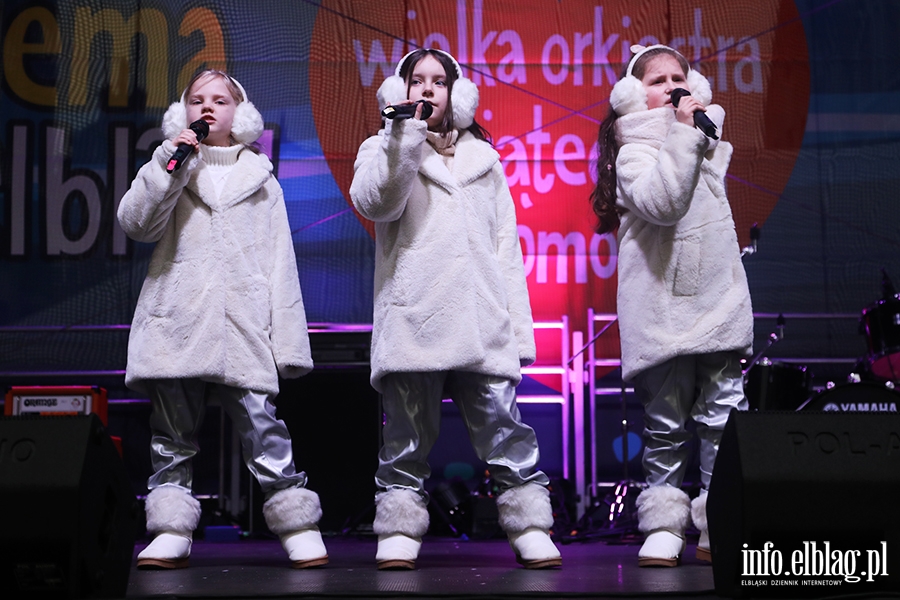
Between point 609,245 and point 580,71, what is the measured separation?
0.77 metres

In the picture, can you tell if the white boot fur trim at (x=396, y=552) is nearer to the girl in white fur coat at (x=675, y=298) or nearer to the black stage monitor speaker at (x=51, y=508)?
the girl in white fur coat at (x=675, y=298)

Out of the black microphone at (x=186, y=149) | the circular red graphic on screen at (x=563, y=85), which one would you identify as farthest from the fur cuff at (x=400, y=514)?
the circular red graphic on screen at (x=563, y=85)

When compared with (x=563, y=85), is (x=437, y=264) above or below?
below

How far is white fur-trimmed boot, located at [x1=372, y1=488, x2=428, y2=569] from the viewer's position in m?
2.15

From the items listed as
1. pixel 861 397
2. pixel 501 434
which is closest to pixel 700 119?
pixel 501 434

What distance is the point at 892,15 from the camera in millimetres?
4312

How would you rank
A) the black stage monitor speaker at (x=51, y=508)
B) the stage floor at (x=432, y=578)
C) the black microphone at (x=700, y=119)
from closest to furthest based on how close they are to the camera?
the black stage monitor speaker at (x=51, y=508) → the stage floor at (x=432, y=578) → the black microphone at (x=700, y=119)

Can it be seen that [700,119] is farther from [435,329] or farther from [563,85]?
[563,85]

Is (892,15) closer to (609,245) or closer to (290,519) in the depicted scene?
(609,245)

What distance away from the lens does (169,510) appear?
2262 mm

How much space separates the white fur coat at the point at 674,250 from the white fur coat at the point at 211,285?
792 mm

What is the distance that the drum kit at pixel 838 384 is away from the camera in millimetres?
3484

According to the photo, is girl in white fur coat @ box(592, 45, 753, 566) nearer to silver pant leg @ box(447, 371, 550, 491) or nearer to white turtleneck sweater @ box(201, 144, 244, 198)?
silver pant leg @ box(447, 371, 550, 491)

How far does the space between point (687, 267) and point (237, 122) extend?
1.15m
